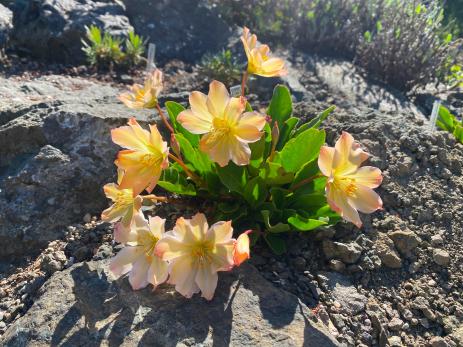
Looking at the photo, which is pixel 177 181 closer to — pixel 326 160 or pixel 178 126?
pixel 178 126

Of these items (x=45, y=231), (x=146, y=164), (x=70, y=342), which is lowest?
(x=45, y=231)

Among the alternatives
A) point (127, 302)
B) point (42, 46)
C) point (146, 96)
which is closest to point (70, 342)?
point (127, 302)

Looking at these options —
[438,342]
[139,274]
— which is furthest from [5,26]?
[438,342]

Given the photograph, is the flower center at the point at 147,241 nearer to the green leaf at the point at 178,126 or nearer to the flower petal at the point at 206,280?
the flower petal at the point at 206,280

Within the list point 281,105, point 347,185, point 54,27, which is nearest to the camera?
point 347,185

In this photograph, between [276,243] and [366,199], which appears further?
[276,243]

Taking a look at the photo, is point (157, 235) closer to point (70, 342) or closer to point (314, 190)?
point (70, 342)
